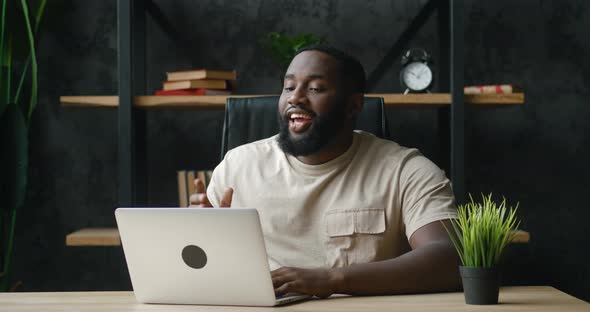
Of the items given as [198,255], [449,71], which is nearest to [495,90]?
[449,71]

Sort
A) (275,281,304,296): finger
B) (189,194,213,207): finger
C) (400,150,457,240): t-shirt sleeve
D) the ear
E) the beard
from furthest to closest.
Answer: the ear < the beard < (400,150,457,240): t-shirt sleeve < (189,194,213,207): finger < (275,281,304,296): finger

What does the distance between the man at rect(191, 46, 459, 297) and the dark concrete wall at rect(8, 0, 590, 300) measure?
1.03m

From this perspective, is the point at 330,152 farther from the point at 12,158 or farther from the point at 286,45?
the point at 12,158

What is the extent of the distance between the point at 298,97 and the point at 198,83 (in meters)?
0.85

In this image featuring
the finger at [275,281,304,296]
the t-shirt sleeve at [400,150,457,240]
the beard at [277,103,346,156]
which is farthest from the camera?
the beard at [277,103,346,156]

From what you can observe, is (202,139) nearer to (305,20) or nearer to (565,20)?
(305,20)

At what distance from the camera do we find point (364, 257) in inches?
74.8

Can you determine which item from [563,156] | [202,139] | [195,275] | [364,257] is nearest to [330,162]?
[364,257]

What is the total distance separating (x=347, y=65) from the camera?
2.07 m

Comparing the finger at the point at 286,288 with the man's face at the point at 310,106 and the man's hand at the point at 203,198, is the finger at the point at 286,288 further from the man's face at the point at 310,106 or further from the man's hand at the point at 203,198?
the man's face at the point at 310,106

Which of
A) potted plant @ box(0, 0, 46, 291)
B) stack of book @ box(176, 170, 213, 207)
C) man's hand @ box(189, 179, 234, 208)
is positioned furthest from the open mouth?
potted plant @ box(0, 0, 46, 291)

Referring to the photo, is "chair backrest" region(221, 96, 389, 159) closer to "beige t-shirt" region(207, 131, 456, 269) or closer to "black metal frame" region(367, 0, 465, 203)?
"beige t-shirt" region(207, 131, 456, 269)

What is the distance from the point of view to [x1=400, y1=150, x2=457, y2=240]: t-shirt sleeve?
5.92 feet

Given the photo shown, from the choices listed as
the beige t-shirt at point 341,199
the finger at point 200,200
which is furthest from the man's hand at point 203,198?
the beige t-shirt at point 341,199
